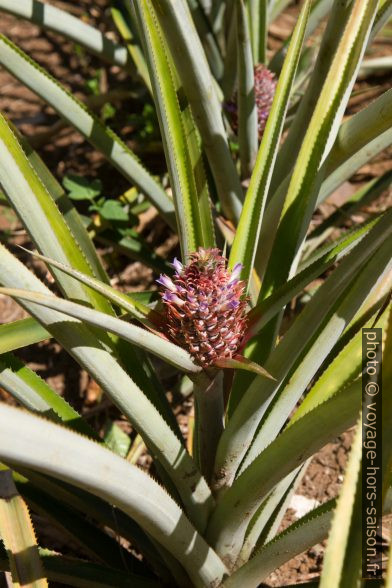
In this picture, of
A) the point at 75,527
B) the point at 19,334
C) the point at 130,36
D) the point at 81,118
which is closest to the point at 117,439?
the point at 75,527

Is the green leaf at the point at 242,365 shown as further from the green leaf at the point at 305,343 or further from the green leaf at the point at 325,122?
the green leaf at the point at 325,122

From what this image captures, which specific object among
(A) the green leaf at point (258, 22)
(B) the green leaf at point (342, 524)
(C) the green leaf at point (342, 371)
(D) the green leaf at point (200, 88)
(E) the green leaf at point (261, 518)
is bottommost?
(B) the green leaf at point (342, 524)

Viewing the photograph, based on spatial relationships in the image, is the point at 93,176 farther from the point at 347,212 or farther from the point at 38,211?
the point at 38,211

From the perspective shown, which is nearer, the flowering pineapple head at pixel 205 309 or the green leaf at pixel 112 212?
the flowering pineapple head at pixel 205 309

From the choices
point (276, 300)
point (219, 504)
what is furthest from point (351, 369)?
point (219, 504)

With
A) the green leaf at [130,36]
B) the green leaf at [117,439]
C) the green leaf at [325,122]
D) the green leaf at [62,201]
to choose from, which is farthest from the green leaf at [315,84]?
the green leaf at [117,439]

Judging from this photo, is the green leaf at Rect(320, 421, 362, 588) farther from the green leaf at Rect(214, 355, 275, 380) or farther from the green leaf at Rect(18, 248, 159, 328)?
the green leaf at Rect(18, 248, 159, 328)
